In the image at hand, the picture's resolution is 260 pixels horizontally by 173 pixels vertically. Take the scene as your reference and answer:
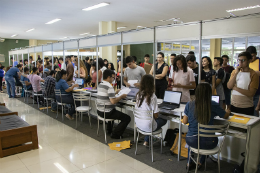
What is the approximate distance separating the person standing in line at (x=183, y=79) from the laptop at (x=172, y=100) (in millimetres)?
222

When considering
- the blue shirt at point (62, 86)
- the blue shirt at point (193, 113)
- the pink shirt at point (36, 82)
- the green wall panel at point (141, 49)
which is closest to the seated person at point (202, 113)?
the blue shirt at point (193, 113)

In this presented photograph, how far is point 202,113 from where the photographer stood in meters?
2.28

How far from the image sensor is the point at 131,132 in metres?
4.15

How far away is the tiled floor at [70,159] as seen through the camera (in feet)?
8.94

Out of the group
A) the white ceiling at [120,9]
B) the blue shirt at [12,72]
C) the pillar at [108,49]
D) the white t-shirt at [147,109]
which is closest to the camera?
the white t-shirt at [147,109]

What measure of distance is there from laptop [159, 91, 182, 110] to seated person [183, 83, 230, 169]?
63cm

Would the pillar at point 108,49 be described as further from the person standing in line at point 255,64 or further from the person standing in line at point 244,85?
the person standing in line at point 244,85

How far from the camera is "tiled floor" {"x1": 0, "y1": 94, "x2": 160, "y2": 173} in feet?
8.94

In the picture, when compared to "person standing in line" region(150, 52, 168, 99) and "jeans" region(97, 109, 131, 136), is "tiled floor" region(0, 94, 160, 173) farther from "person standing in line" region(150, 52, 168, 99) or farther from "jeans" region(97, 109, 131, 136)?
"person standing in line" region(150, 52, 168, 99)

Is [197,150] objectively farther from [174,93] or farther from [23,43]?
[23,43]

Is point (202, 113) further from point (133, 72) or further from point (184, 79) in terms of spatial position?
point (133, 72)

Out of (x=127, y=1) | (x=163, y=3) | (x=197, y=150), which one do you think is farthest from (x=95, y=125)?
(x=163, y=3)

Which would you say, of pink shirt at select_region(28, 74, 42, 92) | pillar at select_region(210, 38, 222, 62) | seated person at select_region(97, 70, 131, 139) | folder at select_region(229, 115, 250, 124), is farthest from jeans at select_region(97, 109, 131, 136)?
pillar at select_region(210, 38, 222, 62)

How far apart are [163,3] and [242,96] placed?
160 inches
